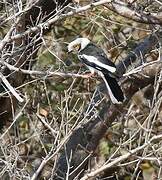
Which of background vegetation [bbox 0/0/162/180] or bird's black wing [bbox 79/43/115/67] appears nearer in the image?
background vegetation [bbox 0/0/162/180]

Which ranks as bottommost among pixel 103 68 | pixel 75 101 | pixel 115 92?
pixel 75 101

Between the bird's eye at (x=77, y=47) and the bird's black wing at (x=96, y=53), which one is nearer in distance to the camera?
the bird's black wing at (x=96, y=53)

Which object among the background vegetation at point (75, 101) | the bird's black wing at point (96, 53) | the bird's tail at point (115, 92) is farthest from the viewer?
the bird's black wing at point (96, 53)

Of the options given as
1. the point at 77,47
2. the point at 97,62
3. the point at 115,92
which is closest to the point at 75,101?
the point at 77,47

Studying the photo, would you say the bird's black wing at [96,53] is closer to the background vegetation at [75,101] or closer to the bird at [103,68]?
the bird at [103,68]

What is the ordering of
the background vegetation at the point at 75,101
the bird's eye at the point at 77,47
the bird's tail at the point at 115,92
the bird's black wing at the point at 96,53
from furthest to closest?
the bird's eye at the point at 77,47
the bird's black wing at the point at 96,53
the bird's tail at the point at 115,92
the background vegetation at the point at 75,101

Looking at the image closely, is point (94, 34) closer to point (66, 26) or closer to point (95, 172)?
point (66, 26)

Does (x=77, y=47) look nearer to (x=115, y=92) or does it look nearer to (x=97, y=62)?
(x=97, y=62)

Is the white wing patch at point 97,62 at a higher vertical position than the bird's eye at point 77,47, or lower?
higher

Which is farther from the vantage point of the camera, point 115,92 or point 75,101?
point 75,101

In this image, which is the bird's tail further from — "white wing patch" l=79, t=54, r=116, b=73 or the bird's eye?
the bird's eye

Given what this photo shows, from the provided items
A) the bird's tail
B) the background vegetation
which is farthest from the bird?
the background vegetation

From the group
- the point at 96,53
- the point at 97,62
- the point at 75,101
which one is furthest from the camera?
the point at 75,101

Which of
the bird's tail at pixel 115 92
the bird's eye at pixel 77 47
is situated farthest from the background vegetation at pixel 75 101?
the bird's eye at pixel 77 47
